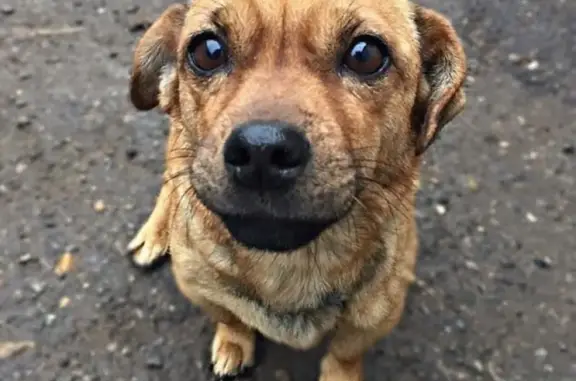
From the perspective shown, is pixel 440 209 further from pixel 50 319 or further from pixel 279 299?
pixel 50 319

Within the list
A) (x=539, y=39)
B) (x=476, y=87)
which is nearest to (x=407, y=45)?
(x=476, y=87)

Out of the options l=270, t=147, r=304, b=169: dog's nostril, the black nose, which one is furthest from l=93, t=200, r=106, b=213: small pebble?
l=270, t=147, r=304, b=169: dog's nostril

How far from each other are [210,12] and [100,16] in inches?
89.4

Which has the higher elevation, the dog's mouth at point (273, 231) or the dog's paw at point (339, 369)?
the dog's mouth at point (273, 231)

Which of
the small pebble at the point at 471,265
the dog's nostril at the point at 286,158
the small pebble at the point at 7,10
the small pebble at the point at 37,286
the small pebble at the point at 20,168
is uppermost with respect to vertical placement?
the dog's nostril at the point at 286,158

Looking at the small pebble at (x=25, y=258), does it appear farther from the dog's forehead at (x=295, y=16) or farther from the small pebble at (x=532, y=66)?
the small pebble at (x=532, y=66)

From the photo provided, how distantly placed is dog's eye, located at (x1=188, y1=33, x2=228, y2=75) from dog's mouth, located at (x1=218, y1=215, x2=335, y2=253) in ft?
1.61

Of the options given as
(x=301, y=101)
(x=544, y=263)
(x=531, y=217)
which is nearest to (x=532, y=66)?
(x=531, y=217)

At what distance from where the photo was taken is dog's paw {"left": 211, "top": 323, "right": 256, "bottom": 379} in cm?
332

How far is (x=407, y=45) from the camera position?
2.63m

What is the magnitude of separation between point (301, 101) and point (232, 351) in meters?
1.39

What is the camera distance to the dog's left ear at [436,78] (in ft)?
8.81

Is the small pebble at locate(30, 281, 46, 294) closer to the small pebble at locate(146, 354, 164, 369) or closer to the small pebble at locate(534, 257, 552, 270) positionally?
the small pebble at locate(146, 354, 164, 369)

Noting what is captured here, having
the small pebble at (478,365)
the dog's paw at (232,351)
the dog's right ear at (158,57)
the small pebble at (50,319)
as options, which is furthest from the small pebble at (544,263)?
the small pebble at (50,319)
